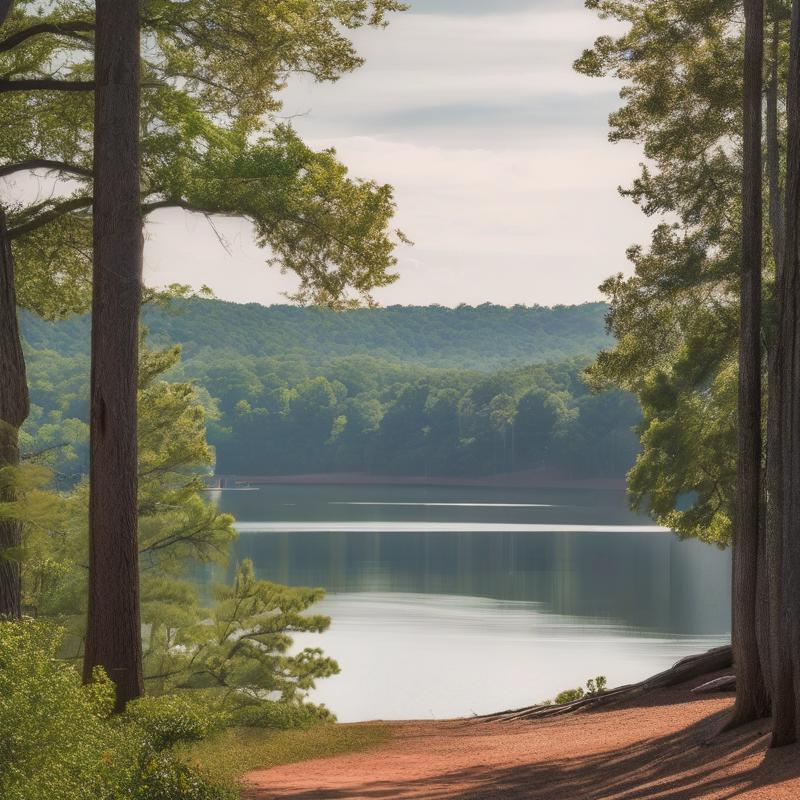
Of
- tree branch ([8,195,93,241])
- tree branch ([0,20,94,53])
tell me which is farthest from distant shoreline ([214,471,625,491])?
tree branch ([0,20,94,53])

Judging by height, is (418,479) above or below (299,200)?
below

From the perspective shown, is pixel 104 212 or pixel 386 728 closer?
pixel 104 212

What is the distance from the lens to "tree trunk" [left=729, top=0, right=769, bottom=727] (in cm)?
988

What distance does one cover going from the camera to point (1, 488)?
10188mm

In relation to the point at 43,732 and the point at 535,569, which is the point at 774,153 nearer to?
the point at 43,732

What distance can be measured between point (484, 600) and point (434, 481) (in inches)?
3385

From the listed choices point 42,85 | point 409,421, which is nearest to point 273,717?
point 42,85

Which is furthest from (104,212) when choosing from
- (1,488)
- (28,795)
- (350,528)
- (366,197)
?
(350,528)

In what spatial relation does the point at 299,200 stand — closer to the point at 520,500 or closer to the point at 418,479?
the point at 520,500

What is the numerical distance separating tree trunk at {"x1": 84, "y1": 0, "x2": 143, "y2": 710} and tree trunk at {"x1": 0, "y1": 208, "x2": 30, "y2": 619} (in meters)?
1.02

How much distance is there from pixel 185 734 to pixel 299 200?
7216 mm

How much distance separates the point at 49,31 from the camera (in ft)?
38.3

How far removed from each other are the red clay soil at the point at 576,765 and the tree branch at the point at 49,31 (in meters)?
6.45

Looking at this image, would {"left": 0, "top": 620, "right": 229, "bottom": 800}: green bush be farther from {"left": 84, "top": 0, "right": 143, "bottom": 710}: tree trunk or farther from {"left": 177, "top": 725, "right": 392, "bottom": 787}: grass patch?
{"left": 84, "top": 0, "right": 143, "bottom": 710}: tree trunk
